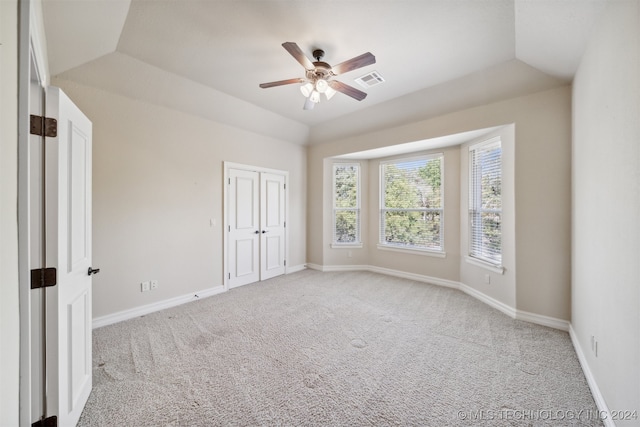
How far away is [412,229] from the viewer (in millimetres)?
4992

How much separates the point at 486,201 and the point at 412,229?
146cm

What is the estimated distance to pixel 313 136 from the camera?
543cm

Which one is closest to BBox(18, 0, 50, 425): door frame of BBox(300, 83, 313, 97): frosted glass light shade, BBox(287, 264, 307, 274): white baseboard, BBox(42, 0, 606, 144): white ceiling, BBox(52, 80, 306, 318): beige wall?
BBox(42, 0, 606, 144): white ceiling

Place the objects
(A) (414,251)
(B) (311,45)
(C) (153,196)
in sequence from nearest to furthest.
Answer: (B) (311,45)
(C) (153,196)
(A) (414,251)

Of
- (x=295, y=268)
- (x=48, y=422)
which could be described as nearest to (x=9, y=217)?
(x=48, y=422)

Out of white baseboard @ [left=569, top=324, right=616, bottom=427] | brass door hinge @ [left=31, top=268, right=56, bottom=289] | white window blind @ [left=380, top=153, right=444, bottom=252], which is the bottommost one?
white baseboard @ [left=569, top=324, right=616, bottom=427]

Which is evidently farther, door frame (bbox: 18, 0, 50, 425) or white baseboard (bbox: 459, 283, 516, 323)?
white baseboard (bbox: 459, 283, 516, 323)

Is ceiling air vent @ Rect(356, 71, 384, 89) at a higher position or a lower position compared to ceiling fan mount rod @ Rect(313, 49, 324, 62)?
higher

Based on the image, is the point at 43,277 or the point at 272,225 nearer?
the point at 43,277

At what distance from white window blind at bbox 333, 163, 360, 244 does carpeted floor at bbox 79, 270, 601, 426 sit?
219 centimetres

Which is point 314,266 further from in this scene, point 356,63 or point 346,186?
point 356,63

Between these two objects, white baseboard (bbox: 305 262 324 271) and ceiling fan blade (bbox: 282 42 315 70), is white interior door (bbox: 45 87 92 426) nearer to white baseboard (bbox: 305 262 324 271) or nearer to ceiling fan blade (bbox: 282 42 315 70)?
ceiling fan blade (bbox: 282 42 315 70)

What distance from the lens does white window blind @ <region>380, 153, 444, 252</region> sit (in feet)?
15.3

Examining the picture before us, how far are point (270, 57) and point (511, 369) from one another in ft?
12.7
